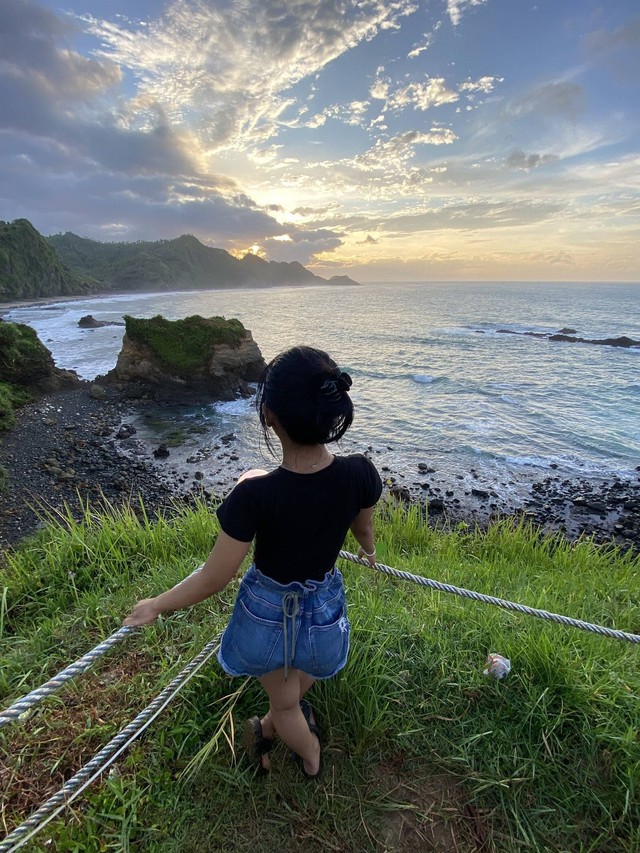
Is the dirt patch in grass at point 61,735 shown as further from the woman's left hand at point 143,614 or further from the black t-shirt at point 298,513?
the black t-shirt at point 298,513

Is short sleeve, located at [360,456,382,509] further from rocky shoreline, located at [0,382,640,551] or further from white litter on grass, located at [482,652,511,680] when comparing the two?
rocky shoreline, located at [0,382,640,551]

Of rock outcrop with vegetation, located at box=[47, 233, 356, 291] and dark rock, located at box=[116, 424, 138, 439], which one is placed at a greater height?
rock outcrop with vegetation, located at box=[47, 233, 356, 291]

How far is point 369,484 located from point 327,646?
30.0 inches

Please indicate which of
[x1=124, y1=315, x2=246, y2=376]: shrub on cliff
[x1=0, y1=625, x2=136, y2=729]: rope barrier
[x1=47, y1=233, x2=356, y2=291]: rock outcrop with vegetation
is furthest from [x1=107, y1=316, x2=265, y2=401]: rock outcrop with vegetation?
[x1=47, y1=233, x2=356, y2=291]: rock outcrop with vegetation

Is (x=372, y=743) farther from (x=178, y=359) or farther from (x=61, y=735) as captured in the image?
(x=178, y=359)

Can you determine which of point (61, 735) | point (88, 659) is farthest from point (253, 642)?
point (61, 735)

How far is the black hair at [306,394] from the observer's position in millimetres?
1475

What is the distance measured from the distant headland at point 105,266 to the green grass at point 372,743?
81.6 m

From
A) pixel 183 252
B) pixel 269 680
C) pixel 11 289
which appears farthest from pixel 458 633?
pixel 183 252

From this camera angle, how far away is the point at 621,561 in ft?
19.2

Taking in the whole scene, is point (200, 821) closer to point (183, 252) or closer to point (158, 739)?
point (158, 739)

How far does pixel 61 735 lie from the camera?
2223 millimetres

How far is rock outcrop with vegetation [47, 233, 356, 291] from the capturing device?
381 ft

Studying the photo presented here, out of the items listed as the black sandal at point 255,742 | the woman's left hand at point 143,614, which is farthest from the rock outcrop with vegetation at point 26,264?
the black sandal at point 255,742
